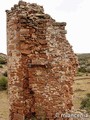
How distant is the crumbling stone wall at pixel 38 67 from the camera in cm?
936

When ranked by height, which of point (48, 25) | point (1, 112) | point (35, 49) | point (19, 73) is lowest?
point (1, 112)

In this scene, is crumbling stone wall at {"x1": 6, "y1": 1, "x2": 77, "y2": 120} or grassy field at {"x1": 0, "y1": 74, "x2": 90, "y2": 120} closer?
crumbling stone wall at {"x1": 6, "y1": 1, "x2": 77, "y2": 120}

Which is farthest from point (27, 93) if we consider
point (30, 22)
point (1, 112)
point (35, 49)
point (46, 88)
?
point (1, 112)

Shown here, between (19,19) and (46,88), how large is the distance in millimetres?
1820

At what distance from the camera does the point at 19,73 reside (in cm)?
949

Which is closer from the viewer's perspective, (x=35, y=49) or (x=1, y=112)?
(x=35, y=49)

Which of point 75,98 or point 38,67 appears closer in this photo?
point 38,67

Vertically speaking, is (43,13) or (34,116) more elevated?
(43,13)

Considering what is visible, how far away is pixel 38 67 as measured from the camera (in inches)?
372

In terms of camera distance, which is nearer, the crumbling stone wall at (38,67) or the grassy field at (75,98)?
the crumbling stone wall at (38,67)

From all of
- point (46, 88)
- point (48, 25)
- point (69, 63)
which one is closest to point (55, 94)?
point (46, 88)

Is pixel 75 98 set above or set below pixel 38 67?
below

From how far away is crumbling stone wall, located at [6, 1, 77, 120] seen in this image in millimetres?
9359

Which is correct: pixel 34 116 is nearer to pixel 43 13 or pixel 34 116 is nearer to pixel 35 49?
pixel 35 49
